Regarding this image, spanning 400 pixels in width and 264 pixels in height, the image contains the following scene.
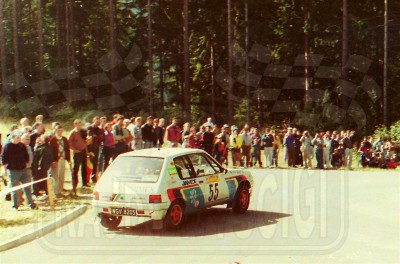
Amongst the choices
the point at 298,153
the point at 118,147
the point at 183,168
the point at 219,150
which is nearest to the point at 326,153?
the point at 298,153

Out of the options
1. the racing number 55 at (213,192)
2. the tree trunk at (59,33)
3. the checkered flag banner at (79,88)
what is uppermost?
the tree trunk at (59,33)

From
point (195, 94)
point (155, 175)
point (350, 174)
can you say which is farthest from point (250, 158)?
point (195, 94)

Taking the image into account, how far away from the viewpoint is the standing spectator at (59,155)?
60.7 ft

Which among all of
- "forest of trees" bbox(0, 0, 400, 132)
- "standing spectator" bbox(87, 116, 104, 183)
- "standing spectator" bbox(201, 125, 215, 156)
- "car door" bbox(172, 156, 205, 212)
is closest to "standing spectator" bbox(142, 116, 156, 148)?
"standing spectator" bbox(201, 125, 215, 156)

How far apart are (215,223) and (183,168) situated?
57.8 inches

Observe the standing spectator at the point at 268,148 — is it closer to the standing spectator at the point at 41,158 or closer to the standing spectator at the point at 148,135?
the standing spectator at the point at 148,135

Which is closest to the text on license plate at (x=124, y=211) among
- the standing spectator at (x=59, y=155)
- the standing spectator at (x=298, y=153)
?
the standing spectator at (x=59, y=155)

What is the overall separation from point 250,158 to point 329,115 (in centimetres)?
1871

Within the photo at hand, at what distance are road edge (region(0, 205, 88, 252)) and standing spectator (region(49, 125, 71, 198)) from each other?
78.1 inches

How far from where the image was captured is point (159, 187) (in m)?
13.7

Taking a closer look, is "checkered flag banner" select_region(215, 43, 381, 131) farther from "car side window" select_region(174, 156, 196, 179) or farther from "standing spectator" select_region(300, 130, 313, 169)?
"car side window" select_region(174, 156, 196, 179)

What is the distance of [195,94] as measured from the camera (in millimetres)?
65625

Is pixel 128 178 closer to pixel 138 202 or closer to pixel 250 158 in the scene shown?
pixel 138 202

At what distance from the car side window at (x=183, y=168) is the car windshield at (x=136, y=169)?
0.38m
